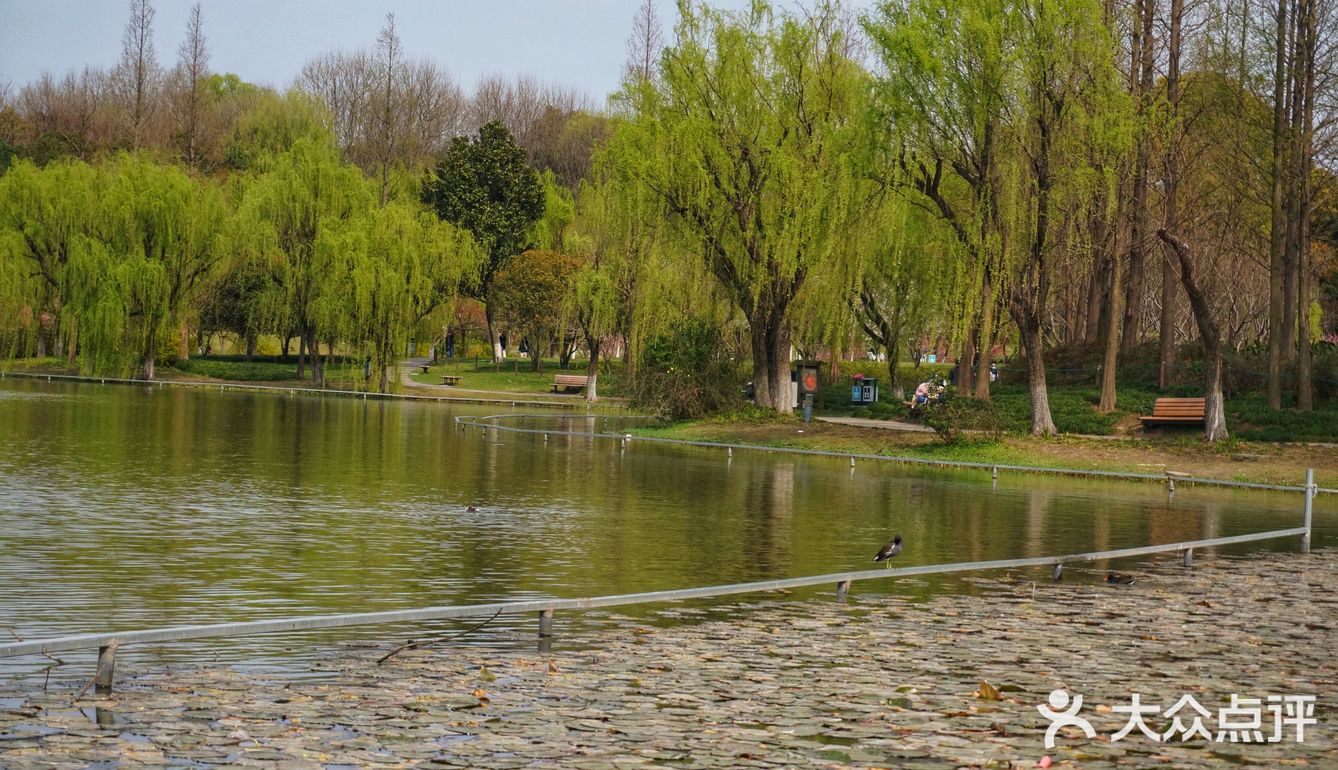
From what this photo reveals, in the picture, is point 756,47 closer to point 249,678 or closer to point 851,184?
point 851,184

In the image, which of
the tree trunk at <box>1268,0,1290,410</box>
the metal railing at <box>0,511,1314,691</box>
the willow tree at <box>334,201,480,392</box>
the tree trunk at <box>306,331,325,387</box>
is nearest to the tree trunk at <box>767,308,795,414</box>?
the tree trunk at <box>1268,0,1290,410</box>

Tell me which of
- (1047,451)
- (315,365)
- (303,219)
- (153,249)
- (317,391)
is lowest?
(1047,451)

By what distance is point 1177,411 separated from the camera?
34.8 m

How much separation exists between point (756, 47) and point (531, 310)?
33.1 m

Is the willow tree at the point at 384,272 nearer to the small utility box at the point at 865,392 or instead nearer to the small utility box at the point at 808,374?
the small utility box at the point at 808,374

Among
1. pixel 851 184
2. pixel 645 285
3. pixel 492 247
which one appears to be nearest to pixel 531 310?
pixel 492 247

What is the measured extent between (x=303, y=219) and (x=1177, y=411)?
42.5 metres

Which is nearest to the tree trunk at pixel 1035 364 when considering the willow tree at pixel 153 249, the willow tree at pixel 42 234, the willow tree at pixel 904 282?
the willow tree at pixel 904 282

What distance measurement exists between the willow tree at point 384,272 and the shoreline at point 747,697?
4805cm

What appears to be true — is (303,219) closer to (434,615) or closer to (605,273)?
(605,273)

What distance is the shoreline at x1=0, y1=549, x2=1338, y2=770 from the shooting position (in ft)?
24.2

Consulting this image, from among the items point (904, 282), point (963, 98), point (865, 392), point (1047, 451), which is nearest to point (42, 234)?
point (865, 392)

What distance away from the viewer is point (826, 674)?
9.58m

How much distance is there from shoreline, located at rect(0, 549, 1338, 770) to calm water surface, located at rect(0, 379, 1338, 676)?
4.07ft
